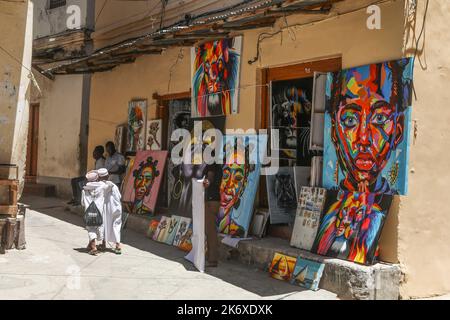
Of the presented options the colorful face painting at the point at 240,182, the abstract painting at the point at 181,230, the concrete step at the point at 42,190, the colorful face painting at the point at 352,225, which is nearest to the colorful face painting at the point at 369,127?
the colorful face painting at the point at 352,225

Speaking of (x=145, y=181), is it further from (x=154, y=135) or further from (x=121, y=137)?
(x=121, y=137)

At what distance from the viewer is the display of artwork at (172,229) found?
8.31 m

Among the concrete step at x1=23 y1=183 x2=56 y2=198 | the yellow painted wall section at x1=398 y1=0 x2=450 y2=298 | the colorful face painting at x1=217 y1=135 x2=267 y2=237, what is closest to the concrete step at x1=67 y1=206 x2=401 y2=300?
the yellow painted wall section at x1=398 y1=0 x2=450 y2=298

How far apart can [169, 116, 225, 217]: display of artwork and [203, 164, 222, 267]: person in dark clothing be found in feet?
4.17

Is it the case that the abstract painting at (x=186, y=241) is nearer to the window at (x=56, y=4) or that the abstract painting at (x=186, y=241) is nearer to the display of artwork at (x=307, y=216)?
the display of artwork at (x=307, y=216)

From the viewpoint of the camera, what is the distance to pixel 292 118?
7.97m

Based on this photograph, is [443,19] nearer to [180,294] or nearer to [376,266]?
[376,266]

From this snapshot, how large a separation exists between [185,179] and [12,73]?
11.2ft

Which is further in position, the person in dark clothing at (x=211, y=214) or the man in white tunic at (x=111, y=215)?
the man in white tunic at (x=111, y=215)

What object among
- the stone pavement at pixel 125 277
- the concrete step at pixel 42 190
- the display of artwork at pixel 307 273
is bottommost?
the stone pavement at pixel 125 277

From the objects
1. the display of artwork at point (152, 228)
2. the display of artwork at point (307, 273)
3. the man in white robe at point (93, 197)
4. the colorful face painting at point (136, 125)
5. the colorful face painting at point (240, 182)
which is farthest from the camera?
the colorful face painting at point (136, 125)

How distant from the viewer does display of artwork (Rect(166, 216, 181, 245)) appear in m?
8.31

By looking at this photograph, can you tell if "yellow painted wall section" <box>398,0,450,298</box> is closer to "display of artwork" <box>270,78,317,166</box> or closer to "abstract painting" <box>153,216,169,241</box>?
"display of artwork" <box>270,78,317,166</box>

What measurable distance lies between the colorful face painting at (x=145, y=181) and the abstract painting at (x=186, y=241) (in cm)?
165
